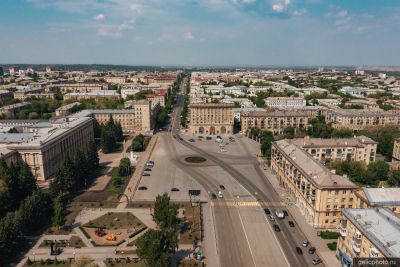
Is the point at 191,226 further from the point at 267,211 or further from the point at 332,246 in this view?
the point at 332,246

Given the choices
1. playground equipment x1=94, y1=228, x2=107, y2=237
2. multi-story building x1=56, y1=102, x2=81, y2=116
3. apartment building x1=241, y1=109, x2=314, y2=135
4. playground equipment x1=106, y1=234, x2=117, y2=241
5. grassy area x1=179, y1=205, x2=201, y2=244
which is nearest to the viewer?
playground equipment x1=106, y1=234, x2=117, y2=241

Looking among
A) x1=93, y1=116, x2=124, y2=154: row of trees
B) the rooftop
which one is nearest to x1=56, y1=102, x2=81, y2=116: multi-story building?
x1=93, y1=116, x2=124, y2=154: row of trees

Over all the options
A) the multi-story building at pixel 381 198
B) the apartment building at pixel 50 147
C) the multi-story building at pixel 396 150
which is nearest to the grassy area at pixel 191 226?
the multi-story building at pixel 381 198

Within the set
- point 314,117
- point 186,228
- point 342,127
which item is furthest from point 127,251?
point 314,117

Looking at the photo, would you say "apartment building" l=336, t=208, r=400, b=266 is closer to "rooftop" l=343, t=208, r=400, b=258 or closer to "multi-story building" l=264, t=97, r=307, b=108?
"rooftop" l=343, t=208, r=400, b=258

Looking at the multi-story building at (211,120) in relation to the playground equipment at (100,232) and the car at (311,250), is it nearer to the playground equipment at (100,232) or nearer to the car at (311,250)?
the playground equipment at (100,232)

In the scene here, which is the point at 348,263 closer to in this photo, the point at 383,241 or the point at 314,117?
the point at 383,241
